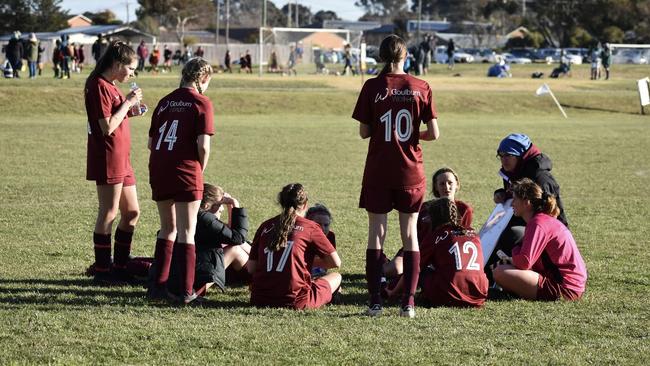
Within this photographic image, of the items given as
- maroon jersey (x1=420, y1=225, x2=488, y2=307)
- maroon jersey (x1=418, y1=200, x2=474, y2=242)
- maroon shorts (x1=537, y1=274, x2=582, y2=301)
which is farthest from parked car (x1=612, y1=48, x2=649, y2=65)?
maroon jersey (x1=420, y1=225, x2=488, y2=307)

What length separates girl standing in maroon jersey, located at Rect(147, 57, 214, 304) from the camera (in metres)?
7.07

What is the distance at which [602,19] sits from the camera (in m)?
94.8

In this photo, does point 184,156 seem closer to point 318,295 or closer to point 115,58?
point 115,58

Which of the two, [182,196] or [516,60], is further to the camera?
[516,60]

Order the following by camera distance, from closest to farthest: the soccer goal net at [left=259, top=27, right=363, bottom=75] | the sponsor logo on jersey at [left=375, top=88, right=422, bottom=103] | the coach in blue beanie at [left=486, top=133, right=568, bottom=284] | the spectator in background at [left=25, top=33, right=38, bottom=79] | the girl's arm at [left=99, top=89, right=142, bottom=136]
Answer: the sponsor logo on jersey at [left=375, top=88, right=422, bottom=103], the girl's arm at [left=99, top=89, right=142, bottom=136], the coach in blue beanie at [left=486, top=133, right=568, bottom=284], the spectator in background at [left=25, top=33, right=38, bottom=79], the soccer goal net at [left=259, top=27, right=363, bottom=75]

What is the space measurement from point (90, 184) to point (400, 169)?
9029 mm

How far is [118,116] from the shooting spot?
780cm

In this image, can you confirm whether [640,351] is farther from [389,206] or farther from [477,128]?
[477,128]

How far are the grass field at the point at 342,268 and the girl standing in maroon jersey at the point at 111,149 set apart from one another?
0.39 m

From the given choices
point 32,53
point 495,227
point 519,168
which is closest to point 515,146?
point 519,168

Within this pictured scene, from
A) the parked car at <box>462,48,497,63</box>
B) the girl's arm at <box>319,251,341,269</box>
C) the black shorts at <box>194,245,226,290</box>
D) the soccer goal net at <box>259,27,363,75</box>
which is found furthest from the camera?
the parked car at <box>462,48,497,63</box>

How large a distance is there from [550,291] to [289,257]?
83.0 inches

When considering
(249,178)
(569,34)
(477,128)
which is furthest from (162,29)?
(249,178)

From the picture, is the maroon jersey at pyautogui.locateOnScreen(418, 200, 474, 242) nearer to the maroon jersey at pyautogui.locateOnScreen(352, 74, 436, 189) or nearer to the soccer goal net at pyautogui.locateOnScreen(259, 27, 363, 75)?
the maroon jersey at pyautogui.locateOnScreen(352, 74, 436, 189)
